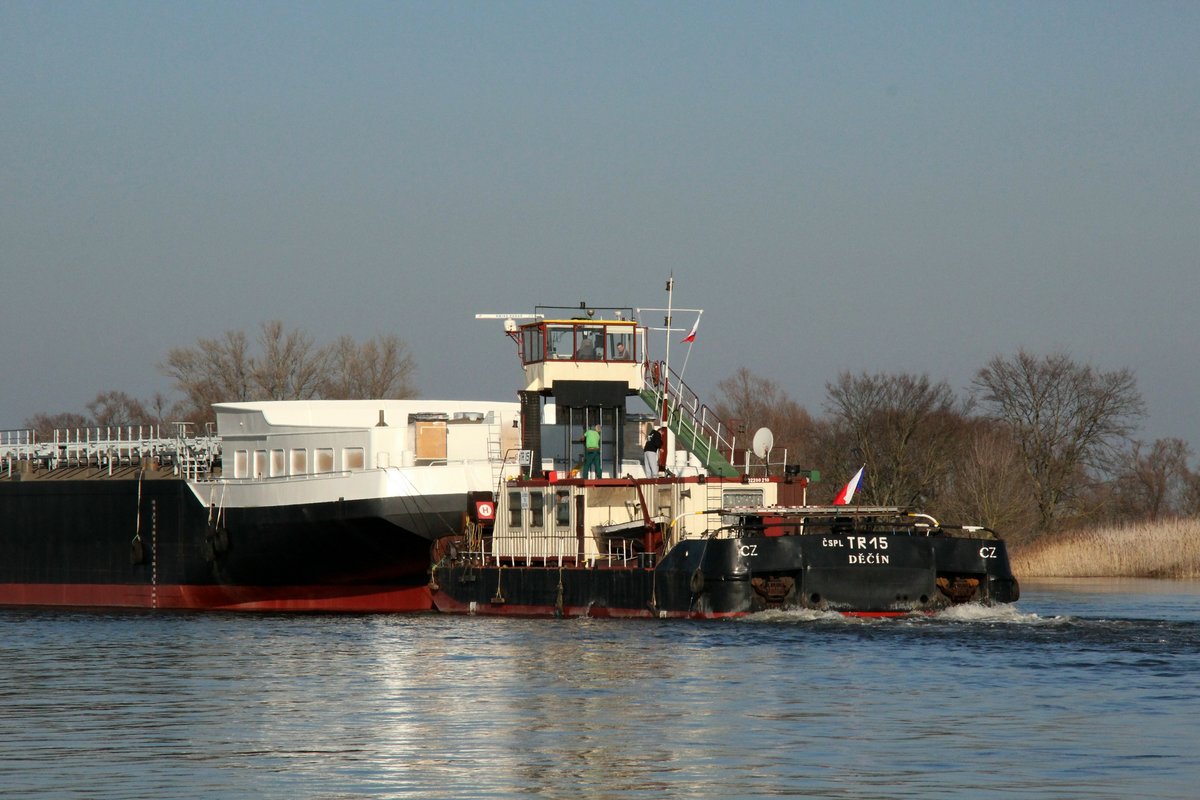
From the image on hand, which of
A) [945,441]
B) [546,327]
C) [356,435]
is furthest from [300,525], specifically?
[945,441]

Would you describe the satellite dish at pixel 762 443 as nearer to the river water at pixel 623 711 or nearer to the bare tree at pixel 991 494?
the river water at pixel 623 711

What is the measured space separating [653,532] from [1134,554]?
2496 cm

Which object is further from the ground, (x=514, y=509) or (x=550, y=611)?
(x=514, y=509)

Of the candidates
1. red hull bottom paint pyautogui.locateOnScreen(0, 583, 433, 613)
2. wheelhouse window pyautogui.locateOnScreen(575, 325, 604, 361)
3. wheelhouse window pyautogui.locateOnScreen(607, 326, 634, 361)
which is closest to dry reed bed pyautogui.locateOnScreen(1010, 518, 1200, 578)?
wheelhouse window pyautogui.locateOnScreen(607, 326, 634, 361)

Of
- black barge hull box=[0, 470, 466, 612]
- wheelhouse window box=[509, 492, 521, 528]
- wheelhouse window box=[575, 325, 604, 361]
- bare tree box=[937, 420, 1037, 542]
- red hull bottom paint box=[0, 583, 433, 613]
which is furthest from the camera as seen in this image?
bare tree box=[937, 420, 1037, 542]

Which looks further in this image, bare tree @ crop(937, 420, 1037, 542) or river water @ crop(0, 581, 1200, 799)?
bare tree @ crop(937, 420, 1037, 542)

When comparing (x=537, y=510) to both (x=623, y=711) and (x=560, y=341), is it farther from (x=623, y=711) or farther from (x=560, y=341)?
(x=623, y=711)

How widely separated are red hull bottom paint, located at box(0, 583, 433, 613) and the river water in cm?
948

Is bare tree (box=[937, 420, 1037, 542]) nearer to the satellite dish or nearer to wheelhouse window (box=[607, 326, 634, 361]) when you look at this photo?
wheelhouse window (box=[607, 326, 634, 361])

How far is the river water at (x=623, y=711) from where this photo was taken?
16.3 meters

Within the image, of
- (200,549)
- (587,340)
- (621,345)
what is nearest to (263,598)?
(200,549)

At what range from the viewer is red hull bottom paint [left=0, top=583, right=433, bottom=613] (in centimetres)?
4444

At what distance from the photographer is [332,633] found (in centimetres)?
3503

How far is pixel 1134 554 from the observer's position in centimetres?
5641
